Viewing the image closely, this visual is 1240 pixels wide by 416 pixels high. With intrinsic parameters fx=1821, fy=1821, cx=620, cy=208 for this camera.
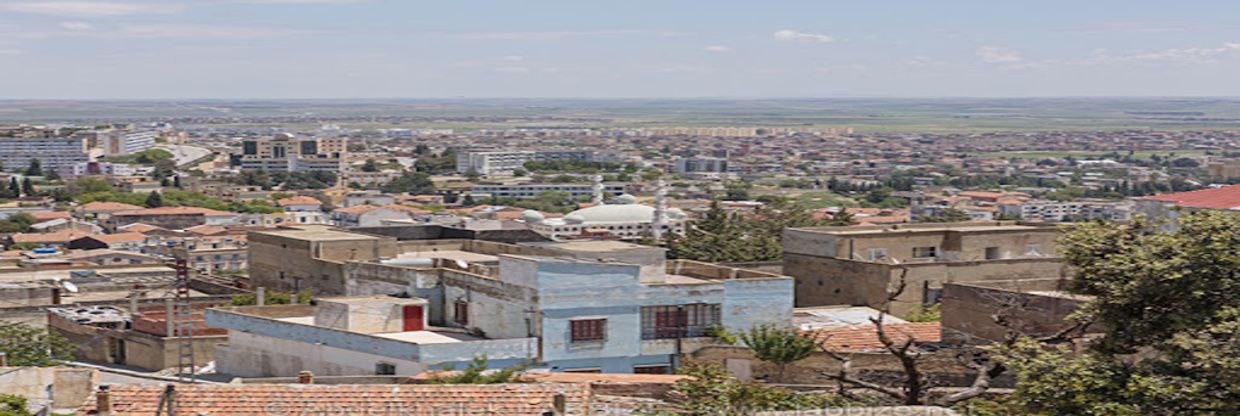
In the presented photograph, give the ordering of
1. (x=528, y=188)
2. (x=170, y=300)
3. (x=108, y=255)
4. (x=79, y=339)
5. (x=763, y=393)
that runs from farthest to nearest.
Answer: (x=528, y=188) < (x=108, y=255) < (x=79, y=339) < (x=170, y=300) < (x=763, y=393)

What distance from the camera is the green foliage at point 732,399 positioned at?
1394 cm

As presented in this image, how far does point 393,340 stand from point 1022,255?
16366 mm

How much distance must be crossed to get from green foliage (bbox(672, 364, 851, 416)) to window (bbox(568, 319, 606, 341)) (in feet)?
21.8

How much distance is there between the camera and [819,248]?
1329 inches

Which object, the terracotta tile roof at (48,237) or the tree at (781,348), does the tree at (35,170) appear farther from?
the tree at (781,348)

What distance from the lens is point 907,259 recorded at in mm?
33656

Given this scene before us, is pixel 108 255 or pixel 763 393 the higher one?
pixel 763 393

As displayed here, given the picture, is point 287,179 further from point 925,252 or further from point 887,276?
point 887,276

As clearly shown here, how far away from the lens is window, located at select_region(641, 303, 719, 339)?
23422 mm

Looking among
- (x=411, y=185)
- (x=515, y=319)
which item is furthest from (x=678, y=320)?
(x=411, y=185)

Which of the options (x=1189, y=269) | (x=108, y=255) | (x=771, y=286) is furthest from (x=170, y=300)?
(x=108, y=255)

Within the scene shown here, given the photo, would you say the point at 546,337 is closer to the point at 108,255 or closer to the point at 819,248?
the point at 819,248

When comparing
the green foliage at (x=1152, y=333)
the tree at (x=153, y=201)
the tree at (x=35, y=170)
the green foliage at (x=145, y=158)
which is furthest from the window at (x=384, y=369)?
the green foliage at (x=145, y=158)

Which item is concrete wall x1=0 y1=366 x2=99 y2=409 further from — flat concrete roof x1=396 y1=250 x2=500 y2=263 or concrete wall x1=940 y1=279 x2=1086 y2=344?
concrete wall x1=940 y1=279 x2=1086 y2=344
